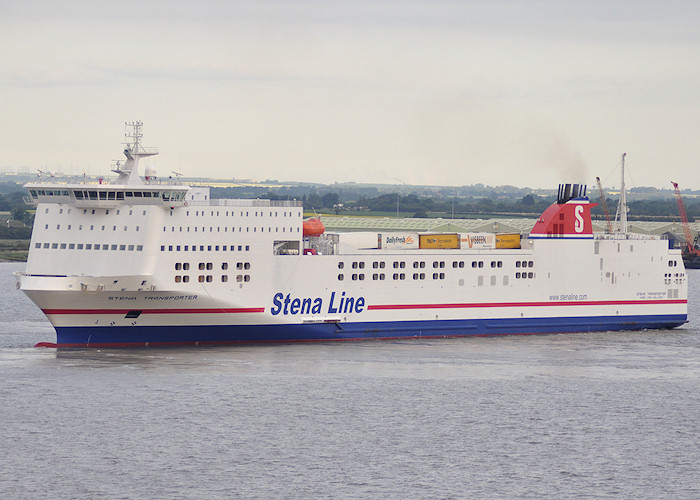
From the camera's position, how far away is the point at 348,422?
34.0m

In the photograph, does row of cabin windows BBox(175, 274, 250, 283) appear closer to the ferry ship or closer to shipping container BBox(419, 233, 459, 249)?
the ferry ship

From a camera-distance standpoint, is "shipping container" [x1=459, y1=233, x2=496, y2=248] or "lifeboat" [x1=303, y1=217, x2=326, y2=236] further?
"shipping container" [x1=459, y1=233, x2=496, y2=248]

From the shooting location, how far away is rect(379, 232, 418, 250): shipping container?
5038 cm

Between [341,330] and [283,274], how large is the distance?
12.8ft

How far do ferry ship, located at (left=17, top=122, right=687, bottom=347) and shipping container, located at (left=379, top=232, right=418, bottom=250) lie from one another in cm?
7

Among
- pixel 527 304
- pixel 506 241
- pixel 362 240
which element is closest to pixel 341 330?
pixel 362 240

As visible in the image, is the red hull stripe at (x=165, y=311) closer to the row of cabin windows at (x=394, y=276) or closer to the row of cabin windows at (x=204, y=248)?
the row of cabin windows at (x=204, y=248)

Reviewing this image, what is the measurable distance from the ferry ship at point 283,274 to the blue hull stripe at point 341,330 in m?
0.06

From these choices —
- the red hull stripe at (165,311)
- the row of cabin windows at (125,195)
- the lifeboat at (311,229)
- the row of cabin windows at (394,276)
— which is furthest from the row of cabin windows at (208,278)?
the row of cabin windows at (394,276)

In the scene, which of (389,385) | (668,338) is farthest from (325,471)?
(668,338)

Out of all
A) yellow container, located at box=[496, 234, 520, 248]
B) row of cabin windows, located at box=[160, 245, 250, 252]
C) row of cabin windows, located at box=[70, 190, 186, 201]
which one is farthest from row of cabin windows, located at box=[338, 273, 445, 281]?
row of cabin windows, located at box=[70, 190, 186, 201]

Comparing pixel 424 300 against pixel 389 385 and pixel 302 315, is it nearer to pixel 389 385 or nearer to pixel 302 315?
pixel 302 315

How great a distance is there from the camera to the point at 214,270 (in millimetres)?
44906

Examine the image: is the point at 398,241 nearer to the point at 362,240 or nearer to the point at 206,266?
the point at 362,240
